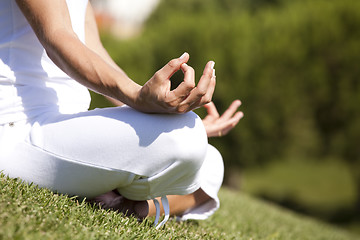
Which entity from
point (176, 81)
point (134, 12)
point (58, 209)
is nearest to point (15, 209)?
point (58, 209)

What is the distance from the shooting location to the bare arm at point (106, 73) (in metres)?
1.52

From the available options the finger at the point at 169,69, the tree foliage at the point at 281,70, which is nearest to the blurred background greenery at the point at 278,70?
the tree foliage at the point at 281,70

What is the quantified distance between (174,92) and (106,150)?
1.21 feet

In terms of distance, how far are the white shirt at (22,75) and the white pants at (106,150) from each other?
0.26ft

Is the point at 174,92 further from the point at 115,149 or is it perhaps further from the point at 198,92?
the point at 115,149

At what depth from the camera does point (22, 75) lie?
1.82 m

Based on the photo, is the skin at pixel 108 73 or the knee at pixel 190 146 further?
the knee at pixel 190 146

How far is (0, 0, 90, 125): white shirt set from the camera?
1.78 metres

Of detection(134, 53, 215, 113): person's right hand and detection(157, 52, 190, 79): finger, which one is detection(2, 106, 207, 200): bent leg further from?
detection(157, 52, 190, 79): finger

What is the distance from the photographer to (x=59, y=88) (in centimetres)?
195

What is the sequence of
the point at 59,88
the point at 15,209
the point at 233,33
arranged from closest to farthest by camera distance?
the point at 15,209 < the point at 59,88 < the point at 233,33

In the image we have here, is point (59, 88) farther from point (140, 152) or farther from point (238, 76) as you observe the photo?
point (238, 76)

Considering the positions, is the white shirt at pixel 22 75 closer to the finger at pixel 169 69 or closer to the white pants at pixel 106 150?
the white pants at pixel 106 150

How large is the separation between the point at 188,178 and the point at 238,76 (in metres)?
8.02
